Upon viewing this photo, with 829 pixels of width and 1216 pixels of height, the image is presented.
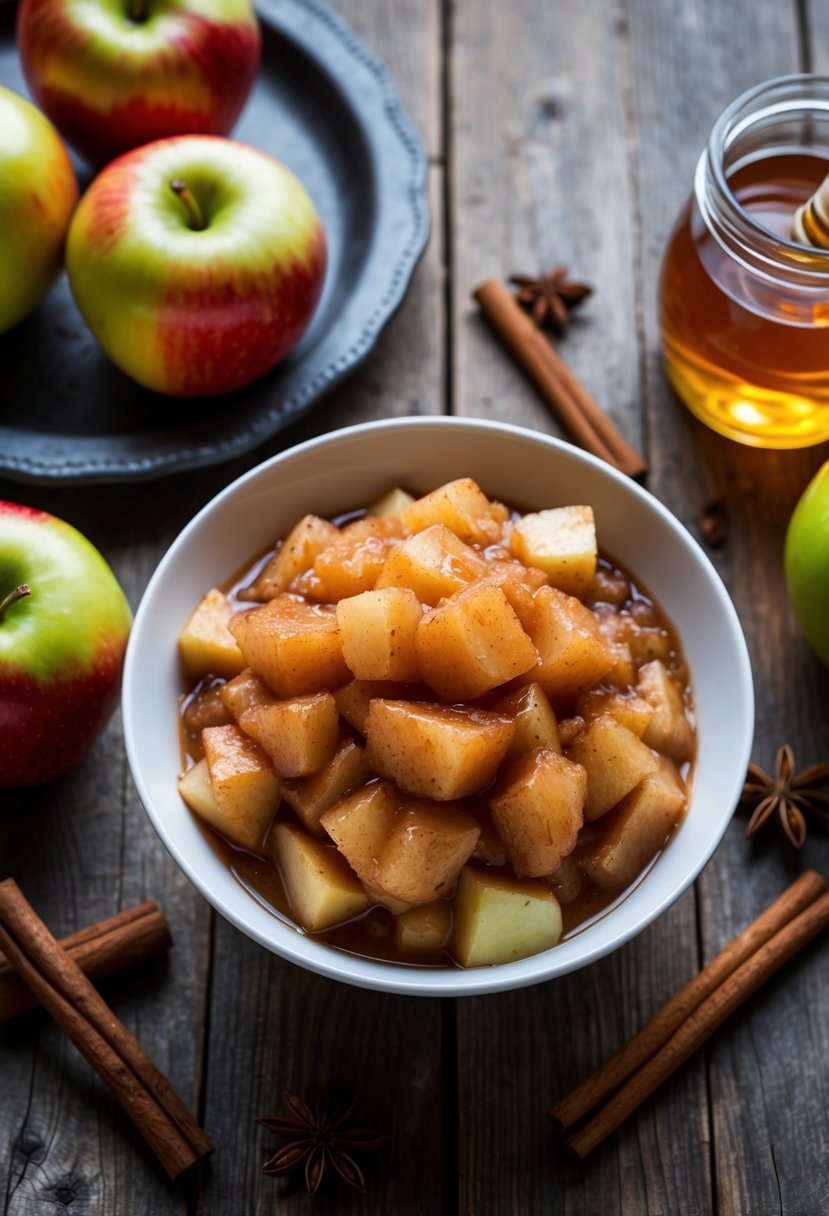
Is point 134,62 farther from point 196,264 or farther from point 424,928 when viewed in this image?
point 424,928

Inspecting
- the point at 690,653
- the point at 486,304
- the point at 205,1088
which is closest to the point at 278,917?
the point at 205,1088

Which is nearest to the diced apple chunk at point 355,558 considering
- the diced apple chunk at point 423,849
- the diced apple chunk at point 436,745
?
the diced apple chunk at point 436,745

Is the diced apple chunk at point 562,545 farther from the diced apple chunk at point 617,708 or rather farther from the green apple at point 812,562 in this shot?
the green apple at point 812,562

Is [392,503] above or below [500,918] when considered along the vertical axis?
above

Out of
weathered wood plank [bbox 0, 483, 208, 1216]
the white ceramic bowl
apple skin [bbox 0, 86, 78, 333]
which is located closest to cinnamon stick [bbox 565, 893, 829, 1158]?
the white ceramic bowl

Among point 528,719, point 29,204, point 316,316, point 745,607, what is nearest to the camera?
point 528,719

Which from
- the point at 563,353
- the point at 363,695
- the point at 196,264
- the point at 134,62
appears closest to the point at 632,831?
the point at 363,695
